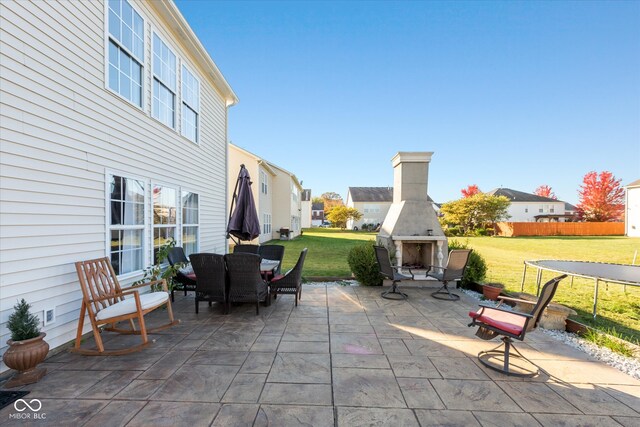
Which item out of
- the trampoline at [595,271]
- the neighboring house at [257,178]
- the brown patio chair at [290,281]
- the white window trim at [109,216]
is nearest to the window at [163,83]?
the white window trim at [109,216]

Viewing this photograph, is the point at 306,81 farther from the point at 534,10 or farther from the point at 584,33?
the point at 584,33

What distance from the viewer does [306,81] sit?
47.3ft

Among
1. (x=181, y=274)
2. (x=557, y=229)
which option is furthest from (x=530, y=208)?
(x=181, y=274)

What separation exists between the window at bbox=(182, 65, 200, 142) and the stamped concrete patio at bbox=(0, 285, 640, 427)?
201 inches

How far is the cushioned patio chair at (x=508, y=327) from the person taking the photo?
9.63 feet

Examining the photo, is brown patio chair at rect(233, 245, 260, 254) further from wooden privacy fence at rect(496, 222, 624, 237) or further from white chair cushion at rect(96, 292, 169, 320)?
wooden privacy fence at rect(496, 222, 624, 237)

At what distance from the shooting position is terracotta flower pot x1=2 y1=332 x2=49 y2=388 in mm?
2641

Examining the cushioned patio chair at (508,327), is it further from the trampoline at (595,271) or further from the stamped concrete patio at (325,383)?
the trampoline at (595,271)

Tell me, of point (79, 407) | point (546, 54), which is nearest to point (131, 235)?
point (79, 407)

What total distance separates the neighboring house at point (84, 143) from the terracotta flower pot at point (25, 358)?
Result: 487 mm

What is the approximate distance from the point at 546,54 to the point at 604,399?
40.0ft

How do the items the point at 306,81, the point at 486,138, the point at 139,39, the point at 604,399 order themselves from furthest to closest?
the point at 486,138 → the point at 306,81 → the point at 139,39 → the point at 604,399

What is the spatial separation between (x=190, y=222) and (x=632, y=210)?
45230mm

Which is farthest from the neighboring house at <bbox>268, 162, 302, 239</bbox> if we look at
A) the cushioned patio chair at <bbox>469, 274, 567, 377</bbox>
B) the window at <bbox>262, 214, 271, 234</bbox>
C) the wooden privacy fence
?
the wooden privacy fence
